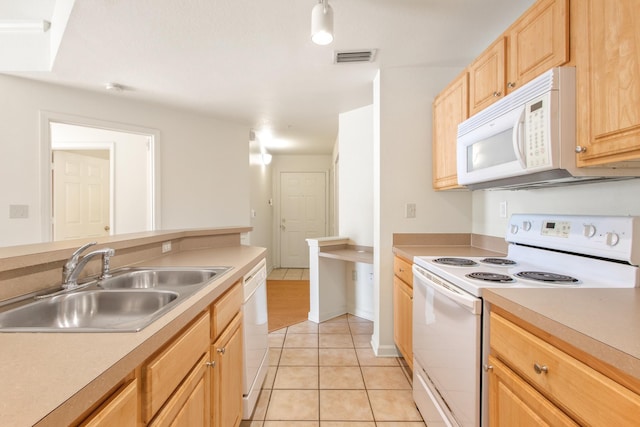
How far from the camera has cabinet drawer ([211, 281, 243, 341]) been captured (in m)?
1.19

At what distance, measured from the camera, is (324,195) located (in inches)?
241

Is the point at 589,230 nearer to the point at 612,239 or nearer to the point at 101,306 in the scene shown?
the point at 612,239

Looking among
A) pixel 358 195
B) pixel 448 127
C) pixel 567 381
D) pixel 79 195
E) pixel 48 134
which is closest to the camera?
pixel 567 381

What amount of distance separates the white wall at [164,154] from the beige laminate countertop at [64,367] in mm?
2671

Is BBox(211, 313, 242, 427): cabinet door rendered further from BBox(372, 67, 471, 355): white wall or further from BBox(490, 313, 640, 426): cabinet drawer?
BBox(372, 67, 471, 355): white wall

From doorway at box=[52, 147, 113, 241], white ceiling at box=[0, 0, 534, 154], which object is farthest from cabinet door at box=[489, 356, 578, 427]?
doorway at box=[52, 147, 113, 241]

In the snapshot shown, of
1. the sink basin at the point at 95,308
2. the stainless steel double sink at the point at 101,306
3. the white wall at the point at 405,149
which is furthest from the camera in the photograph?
the white wall at the point at 405,149

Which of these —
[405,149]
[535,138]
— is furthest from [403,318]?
[535,138]

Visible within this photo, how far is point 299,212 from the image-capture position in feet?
20.0

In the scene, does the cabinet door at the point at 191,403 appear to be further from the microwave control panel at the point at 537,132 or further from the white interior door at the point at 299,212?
the white interior door at the point at 299,212

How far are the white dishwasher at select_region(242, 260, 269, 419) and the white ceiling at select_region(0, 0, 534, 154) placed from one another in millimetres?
1499

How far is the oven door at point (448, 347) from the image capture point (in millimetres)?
1136

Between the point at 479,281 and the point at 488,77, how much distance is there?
1.17m

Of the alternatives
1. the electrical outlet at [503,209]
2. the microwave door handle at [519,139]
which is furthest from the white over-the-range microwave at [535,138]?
the electrical outlet at [503,209]
